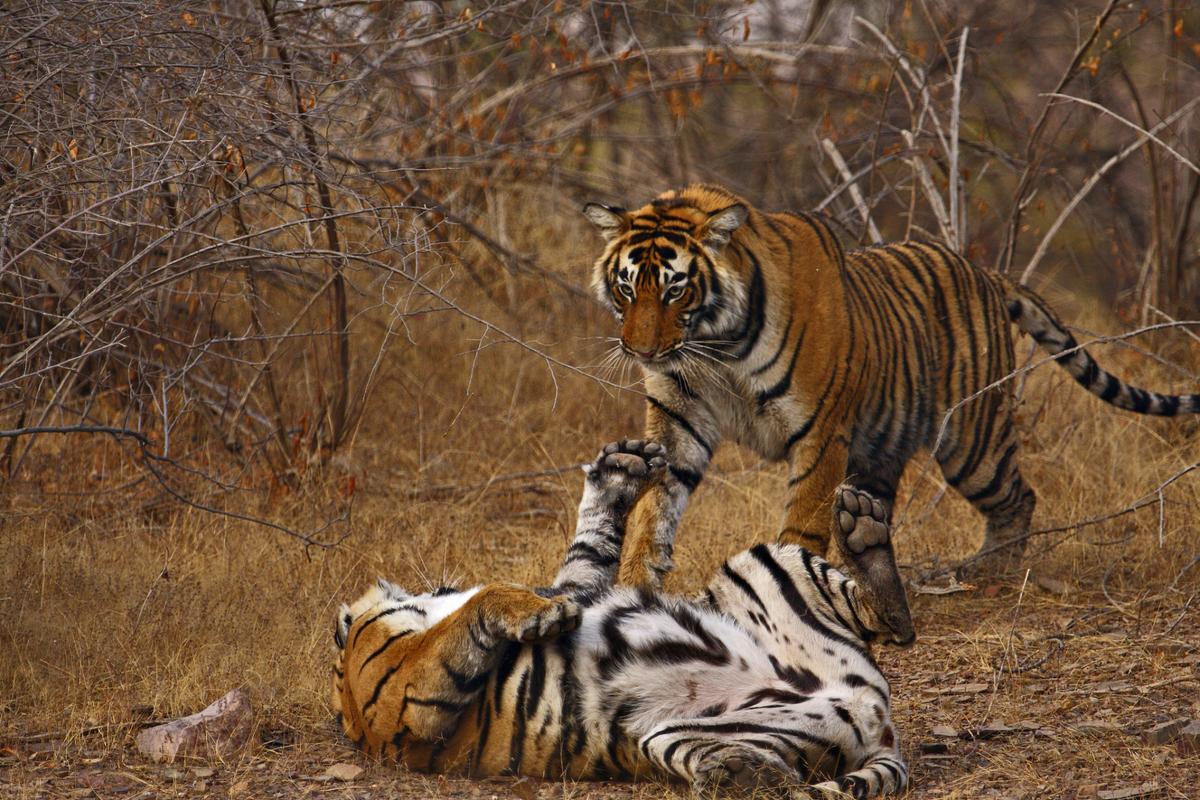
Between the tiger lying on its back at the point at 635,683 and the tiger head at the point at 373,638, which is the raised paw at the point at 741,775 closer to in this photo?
the tiger lying on its back at the point at 635,683

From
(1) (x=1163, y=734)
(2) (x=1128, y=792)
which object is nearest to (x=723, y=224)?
(1) (x=1163, y=734)

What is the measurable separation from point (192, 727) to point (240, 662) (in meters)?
0.53

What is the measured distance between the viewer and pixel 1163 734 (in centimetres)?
321

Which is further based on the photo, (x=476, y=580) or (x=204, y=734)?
(x=476, y=580)

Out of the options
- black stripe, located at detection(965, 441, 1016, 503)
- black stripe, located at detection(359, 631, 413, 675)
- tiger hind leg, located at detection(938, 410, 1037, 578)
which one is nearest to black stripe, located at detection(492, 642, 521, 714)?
black stripe, located at detection(359, 631, 413, 675)

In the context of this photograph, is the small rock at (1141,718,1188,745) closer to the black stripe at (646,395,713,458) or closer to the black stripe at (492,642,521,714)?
the black stripe at (492,642,521,714)

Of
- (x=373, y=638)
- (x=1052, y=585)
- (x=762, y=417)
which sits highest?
(x=762, y=417)

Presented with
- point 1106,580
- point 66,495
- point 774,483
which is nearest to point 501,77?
point 774,483

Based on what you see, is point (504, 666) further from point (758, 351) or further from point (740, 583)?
point (758, 351)

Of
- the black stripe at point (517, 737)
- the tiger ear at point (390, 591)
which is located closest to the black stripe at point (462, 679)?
the black stripe at point (517, 737)

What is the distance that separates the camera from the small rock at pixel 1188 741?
3152 millimetres

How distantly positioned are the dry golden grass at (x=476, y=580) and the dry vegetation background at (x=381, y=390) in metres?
0.02

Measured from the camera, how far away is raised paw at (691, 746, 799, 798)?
2.72m

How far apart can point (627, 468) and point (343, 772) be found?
132cm
